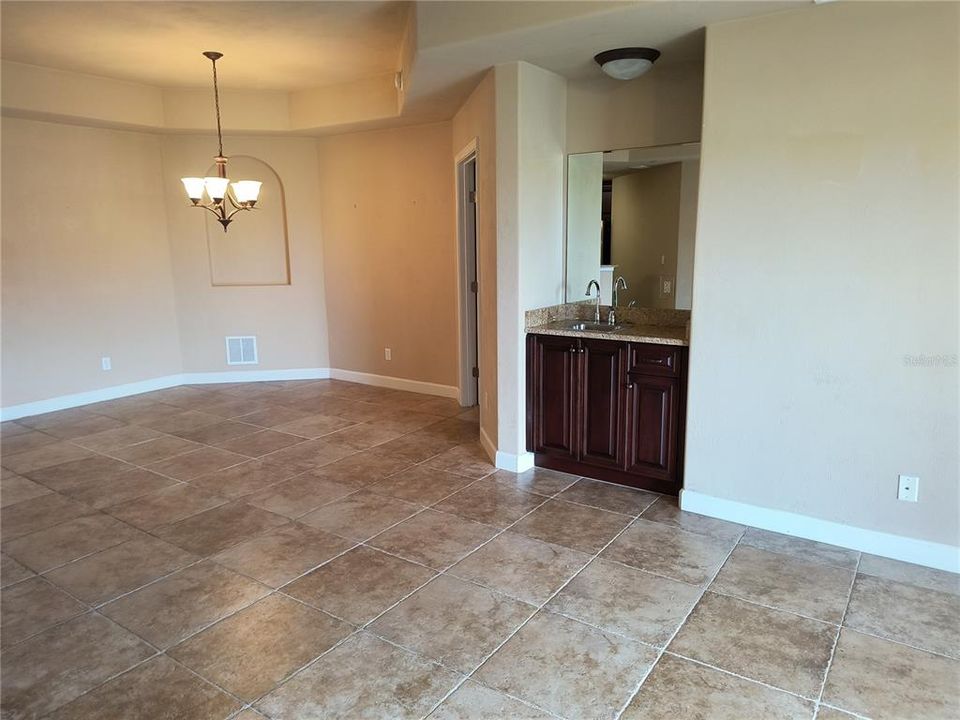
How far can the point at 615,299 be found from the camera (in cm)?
408

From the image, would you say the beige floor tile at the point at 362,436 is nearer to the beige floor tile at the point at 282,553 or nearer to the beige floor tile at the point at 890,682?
the beige floor tile at the point at 282,553

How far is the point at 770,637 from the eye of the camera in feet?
7.52

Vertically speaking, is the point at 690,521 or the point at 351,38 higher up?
the point at 351,38

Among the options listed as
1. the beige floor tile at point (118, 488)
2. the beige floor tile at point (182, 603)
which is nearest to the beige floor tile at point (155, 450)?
the beige floor tile at point (118, 488)

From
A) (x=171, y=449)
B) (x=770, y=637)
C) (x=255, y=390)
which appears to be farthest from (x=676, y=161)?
(x=255, y=390)

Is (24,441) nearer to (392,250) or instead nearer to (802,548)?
(392,250)

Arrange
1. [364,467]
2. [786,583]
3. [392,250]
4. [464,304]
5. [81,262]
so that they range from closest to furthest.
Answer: [786,583] → [364,467] → [464,304] → [81,262] → [392,250]

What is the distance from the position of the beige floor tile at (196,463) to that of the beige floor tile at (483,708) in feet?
8.68

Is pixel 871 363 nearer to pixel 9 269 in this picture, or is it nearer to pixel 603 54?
pixel 603 54

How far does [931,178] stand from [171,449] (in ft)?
15.6

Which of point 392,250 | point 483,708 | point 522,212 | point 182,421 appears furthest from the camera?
point 392,250

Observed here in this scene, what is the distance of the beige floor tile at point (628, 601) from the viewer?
2367mm

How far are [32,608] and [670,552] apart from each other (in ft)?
9.00

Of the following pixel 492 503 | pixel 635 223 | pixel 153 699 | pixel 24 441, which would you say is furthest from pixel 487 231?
pixel 24 441
